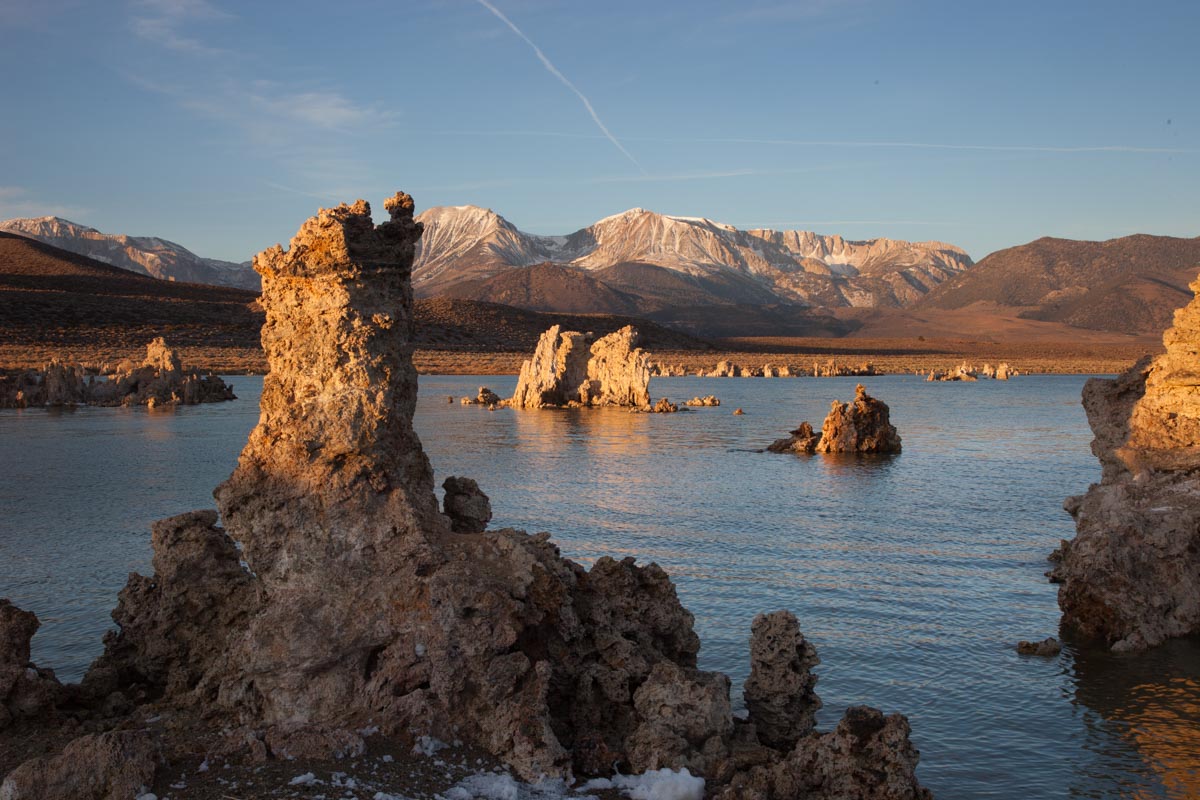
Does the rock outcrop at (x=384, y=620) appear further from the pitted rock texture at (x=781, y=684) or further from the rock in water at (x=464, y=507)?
the rock in water at (x=464, y=507)

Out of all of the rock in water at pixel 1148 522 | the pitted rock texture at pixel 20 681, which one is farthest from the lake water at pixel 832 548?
the pitted rock texture at pixel 20 681

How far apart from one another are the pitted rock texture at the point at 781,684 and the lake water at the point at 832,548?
1321 mm

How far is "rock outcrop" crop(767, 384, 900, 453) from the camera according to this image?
1416 inches

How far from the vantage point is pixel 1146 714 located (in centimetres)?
1058

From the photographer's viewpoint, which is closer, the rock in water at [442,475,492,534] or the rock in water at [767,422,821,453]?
the rock in water at [442,475,492,534]

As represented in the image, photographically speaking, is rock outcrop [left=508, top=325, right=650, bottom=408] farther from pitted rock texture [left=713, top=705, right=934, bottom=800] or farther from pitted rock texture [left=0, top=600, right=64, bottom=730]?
pitted rock texture [left=713, top=705, right=934, bottom=800]

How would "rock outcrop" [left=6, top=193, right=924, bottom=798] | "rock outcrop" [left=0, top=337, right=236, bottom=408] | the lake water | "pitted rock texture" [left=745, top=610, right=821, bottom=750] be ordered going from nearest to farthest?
1. "rock outcrop" [left=6, top=193, right=924, bottom=798]
2. "pitted rock texture" [left=745, top=610, right=821, bottom=750]
3. the lake water
4. "rock outcrop" [left=0, top=337, right=236, bottom=408]

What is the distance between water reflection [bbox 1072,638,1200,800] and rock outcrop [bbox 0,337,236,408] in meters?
51.1

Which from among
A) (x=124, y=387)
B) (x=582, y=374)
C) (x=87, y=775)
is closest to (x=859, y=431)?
(x=582, y=374)

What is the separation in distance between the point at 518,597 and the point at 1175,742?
6.53 m

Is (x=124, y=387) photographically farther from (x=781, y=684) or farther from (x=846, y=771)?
(x=846, y=771)

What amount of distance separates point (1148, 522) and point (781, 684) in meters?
6.73

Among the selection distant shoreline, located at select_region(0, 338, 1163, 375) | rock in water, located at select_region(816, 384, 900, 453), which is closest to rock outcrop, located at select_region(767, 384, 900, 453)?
rock in water, located at select_region(816, 384, 900, 453)

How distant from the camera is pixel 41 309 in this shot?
90.2 meters
